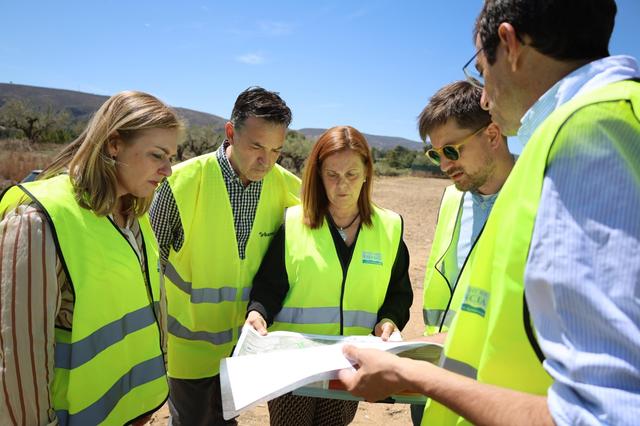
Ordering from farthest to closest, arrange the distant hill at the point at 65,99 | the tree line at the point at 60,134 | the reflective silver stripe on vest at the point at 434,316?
the distant hill at the point at 65,99 < the tree line at the point at 60,134 < the reflective silver stripe on vest at the point at 434,316

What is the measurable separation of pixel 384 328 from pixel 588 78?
5.93 feet

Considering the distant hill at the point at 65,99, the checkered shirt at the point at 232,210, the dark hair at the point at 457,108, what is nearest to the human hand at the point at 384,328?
the checkered shirt at the point at 232,210

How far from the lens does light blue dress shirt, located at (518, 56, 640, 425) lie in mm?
724

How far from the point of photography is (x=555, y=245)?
0.80 m

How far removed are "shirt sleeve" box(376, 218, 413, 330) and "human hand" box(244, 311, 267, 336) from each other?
0.72 m

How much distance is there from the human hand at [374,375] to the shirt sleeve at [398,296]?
4.21 feet

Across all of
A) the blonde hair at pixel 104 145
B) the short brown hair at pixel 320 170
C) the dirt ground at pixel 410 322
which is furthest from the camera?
the dirt ground at pixel 410 322

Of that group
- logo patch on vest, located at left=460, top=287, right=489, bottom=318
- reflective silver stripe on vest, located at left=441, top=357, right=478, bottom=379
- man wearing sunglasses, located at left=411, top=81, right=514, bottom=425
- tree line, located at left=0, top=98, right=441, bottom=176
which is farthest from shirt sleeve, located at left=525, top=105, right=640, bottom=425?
tree line, located at left=0, top=98, right=441, bottom=176

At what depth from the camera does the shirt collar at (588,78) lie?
3.14 feet

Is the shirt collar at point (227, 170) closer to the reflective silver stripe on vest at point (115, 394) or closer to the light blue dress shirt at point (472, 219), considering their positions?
the reflective silver stripe on vest at point (115, 394)

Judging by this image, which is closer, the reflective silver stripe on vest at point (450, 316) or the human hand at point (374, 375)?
the human hand at point (374, 375)

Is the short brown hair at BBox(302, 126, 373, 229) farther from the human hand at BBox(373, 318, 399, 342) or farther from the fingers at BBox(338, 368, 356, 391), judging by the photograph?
the fingers at BBox(338, 368, 356, 391)

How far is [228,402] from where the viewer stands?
139cm

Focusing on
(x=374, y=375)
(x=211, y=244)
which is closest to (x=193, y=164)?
(x=211, y=244)
